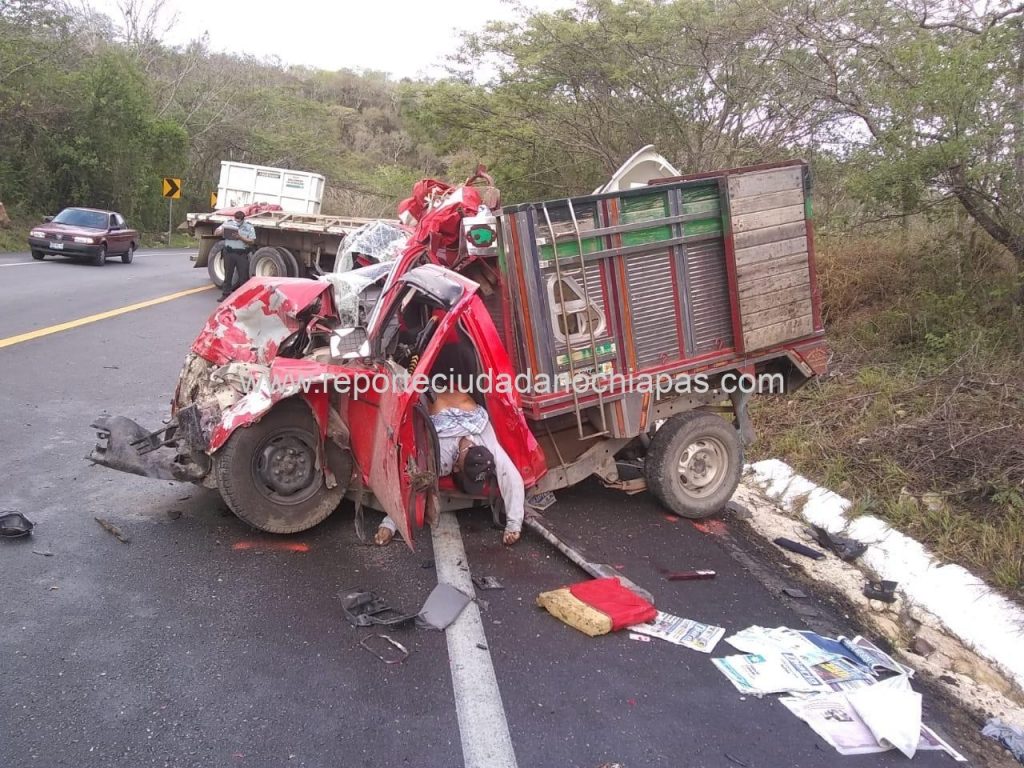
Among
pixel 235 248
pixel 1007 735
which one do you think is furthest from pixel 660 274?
pixel 235 248

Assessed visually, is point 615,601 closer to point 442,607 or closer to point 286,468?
point 442,607

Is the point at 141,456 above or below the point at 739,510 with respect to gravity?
above

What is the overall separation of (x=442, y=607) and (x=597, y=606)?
79cm

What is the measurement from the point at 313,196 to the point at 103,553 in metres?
15.8

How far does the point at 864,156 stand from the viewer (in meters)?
7.68

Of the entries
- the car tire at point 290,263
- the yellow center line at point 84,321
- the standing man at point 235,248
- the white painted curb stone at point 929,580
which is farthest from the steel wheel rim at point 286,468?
the standing man at point 235,248

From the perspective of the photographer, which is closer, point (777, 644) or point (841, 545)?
point (777, 644)

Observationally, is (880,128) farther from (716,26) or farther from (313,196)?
(313,196)

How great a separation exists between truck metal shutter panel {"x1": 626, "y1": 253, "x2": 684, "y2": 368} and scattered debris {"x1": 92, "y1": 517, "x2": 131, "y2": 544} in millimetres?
3255

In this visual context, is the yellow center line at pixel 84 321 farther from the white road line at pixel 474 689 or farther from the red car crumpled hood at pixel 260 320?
the white road line at pixel 474 689

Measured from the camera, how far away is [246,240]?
1339 cm

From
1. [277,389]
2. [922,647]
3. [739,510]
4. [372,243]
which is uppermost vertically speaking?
[372,243]

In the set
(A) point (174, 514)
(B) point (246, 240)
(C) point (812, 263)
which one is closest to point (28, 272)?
(B) point (246, 240)

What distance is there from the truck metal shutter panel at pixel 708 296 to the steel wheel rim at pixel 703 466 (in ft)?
2.38
